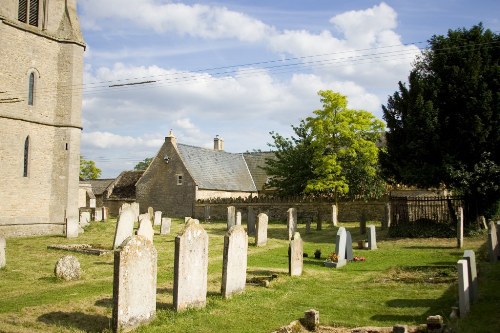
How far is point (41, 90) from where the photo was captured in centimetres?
2797

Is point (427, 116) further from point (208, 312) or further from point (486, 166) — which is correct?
point (208, 312)

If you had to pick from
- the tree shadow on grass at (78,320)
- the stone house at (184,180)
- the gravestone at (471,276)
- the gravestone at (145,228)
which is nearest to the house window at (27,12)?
the gravestone at (145,228)

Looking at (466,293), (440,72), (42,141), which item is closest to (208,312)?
(466,293)

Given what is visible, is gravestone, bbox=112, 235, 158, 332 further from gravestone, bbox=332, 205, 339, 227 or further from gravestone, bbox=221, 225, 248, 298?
gravestone, bbox=332, 205, 339, 227

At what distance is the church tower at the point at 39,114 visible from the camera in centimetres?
2603

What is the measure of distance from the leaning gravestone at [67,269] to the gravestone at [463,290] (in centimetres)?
993

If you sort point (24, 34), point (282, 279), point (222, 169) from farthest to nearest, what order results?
point (222, 169)
point (24, 34)
point (282, 279)

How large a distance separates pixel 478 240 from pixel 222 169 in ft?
101

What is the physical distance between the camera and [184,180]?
4362cm

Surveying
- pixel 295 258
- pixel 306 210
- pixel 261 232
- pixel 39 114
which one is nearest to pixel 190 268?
pixel 295 258

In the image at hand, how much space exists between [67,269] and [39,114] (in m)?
17.4

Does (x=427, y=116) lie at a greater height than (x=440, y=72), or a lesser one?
lesser

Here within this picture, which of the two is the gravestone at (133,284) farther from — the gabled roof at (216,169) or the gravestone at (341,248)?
the gabled roof at (216,169)

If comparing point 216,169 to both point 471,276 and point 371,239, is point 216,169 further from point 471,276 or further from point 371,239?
point 471,276
